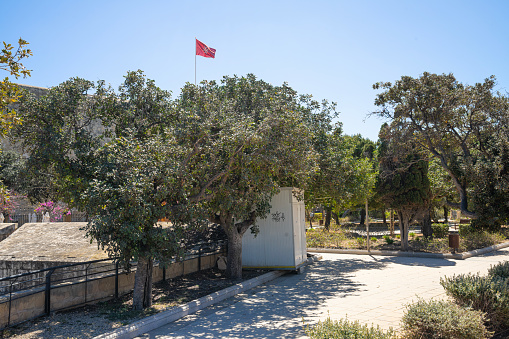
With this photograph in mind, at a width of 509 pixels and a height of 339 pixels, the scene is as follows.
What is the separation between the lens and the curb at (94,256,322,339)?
7.10 m

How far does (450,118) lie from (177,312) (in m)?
8.84

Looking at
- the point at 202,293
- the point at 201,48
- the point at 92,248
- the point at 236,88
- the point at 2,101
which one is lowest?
the point at 202,293

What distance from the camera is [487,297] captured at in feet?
22.0

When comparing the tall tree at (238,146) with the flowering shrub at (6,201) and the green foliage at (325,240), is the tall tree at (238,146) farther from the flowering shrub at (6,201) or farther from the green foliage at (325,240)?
the green foliage at (325,240)

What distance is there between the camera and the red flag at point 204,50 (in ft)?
45.4

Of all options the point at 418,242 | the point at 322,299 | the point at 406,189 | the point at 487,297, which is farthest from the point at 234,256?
the point at 418,242

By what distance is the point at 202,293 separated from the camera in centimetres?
1048

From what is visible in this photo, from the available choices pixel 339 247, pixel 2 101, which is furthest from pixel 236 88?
pixel 339 247

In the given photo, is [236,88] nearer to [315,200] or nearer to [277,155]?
[277,155]

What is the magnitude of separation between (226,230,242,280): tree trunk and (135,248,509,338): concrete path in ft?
3.66

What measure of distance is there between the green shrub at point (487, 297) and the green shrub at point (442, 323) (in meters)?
0.48

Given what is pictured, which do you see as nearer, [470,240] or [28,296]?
[28,296]

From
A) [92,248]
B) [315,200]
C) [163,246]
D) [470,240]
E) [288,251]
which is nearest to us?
[163,246]

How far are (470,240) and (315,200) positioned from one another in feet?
27.3
